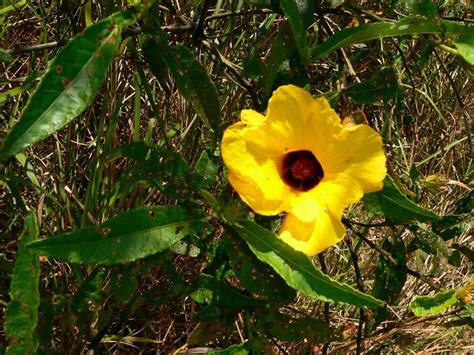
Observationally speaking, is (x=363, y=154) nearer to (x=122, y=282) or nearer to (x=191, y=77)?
(x=191, y=77)

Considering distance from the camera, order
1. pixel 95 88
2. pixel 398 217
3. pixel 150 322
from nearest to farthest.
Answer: pixel 95 88 < pixel 398 217 < pixel 150 322

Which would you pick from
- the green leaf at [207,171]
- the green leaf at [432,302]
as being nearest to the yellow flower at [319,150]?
the green leaf at [207,171]

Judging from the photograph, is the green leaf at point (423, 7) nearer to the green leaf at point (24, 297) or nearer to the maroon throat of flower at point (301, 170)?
the maroon throat of flower at point (301, 170)

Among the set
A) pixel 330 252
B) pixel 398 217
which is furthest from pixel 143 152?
pixel 330 252

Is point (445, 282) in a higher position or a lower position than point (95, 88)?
higher

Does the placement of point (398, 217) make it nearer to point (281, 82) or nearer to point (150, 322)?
point (281, 82)

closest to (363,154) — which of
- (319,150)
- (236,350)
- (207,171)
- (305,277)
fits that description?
(319,150)

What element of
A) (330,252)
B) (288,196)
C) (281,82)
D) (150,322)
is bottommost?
(288,196)
